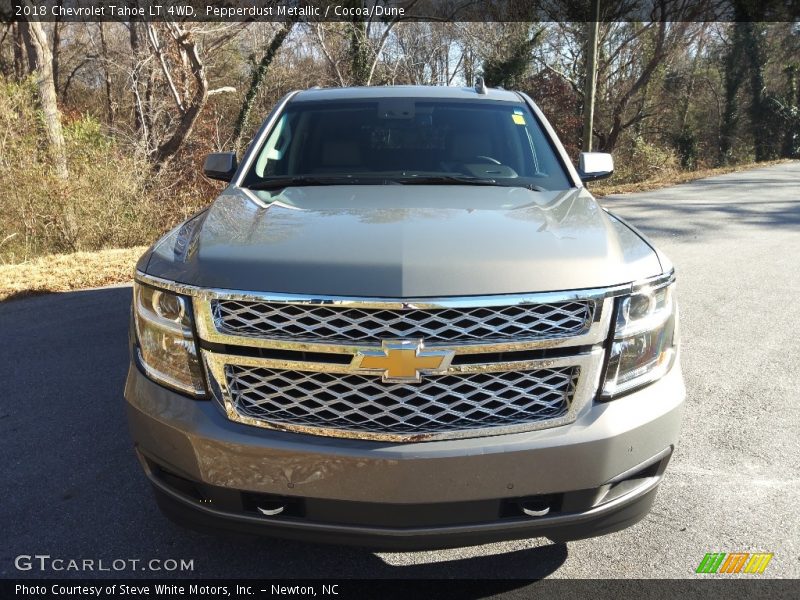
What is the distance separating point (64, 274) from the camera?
7.18 meters

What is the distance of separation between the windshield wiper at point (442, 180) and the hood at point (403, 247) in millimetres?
323

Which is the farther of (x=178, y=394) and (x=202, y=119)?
(x=202, y=119)

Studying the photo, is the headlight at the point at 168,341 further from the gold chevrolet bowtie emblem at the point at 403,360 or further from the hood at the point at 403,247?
the gold chevrolet bowtie emblem at the point at 403,360

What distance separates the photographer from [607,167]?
391cm

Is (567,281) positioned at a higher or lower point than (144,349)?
higher

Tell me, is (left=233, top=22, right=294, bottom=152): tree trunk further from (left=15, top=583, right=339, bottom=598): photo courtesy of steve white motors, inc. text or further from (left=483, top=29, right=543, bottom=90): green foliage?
(left=15, top=583, right=339, bottom=598): photo courtesy of steve white motors, inc. text

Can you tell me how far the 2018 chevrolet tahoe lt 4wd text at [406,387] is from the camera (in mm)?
1956

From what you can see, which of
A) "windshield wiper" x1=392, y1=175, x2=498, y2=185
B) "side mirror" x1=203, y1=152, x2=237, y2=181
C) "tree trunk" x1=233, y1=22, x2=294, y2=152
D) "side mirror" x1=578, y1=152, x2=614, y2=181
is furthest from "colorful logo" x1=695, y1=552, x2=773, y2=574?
"tree trunk" x1=233, y1=22, x2=294, y2=152

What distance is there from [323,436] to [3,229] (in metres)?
9.67

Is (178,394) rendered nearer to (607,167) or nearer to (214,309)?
(214,309)

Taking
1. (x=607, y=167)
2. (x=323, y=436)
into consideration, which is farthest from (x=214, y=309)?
(x=607, y=167)

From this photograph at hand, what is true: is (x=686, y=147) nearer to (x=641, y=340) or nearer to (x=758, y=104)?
(x=758, y=104)

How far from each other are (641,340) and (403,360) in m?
0.82

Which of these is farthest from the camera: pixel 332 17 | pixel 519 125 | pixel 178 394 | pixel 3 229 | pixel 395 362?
pixel 332 17
